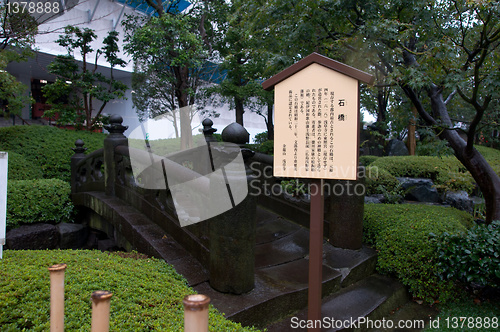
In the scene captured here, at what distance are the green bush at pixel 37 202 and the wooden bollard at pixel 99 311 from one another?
6781 mm

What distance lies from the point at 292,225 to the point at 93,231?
472 centimetres

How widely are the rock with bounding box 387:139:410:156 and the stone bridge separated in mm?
10433

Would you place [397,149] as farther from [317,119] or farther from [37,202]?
[37,202]

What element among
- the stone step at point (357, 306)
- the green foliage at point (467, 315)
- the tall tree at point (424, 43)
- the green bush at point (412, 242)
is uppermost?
the tall tree at point (424, 43)

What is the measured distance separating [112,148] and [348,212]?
15.5ft

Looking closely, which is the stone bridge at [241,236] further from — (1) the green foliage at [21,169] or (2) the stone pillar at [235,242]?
(1) the green foliage at [21,169]

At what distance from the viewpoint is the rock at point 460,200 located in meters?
8.11

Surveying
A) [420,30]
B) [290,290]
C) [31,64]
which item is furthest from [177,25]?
[31,64]

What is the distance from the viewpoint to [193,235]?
4223 mm

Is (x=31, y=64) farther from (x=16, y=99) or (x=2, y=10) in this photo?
(x=2, y=10)

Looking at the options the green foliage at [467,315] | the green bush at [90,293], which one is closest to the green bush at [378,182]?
the green foliage at [467,315]

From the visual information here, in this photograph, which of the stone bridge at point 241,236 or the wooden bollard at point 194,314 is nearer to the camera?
the wooden bollard at point 194,314

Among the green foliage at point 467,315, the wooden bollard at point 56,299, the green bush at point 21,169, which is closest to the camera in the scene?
the wooden bollard at point 56,299

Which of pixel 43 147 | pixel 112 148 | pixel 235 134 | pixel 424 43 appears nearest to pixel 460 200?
pixel 424 43
